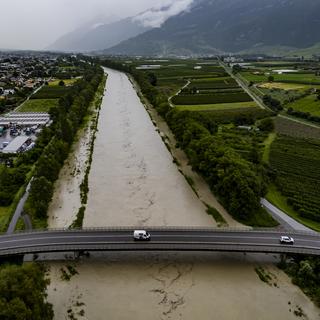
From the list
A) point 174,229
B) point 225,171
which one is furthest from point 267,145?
point 174,229

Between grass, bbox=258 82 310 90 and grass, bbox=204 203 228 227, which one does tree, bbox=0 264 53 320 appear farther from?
grass, bbox=258 82 310 90

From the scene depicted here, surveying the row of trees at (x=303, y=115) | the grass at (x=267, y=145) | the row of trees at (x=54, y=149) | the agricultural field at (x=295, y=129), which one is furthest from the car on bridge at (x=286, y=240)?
the row of trees at (x=303, y=115)

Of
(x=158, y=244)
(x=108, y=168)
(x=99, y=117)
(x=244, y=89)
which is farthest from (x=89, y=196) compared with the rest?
(x=244, y=89)

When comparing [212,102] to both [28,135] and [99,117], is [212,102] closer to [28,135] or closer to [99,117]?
[99,117]

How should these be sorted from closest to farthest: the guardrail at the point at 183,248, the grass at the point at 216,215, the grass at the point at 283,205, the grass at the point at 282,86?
1. the guardrail at the point at 183,248
2. the grass at the point at 283,205
3. the grass at the point at 216,215
4. the grass at the point at 282,86

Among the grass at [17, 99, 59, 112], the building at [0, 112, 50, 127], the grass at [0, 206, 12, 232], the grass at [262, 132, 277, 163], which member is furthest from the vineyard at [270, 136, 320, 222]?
the grass at [17, 99, 59, 112]

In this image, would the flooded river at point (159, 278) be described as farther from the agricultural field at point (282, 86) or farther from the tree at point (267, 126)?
the agricultural field at point (282, 86)
